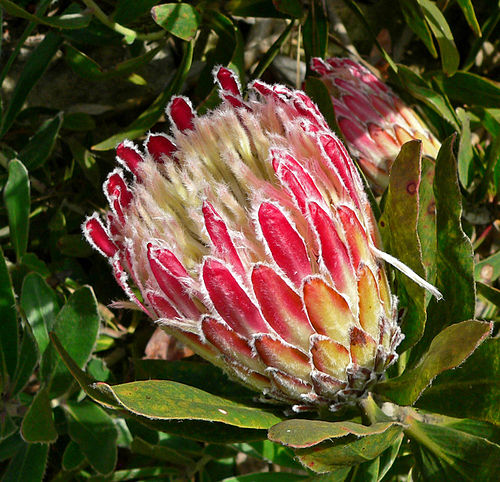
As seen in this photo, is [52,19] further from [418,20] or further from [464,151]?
[464,151]

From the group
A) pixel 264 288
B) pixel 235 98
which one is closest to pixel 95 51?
pixel 235 98

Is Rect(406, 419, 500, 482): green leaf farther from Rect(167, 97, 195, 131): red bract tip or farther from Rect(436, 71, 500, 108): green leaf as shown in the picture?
Rect(436, 71, 500, 108): green leaf

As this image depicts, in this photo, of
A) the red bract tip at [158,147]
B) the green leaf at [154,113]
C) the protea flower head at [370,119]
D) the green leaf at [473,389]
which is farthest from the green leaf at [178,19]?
the green leaf at [473,389]

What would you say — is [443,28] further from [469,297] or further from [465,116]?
[469,297]

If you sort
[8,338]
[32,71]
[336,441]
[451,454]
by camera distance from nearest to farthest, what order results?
[336,441] < [451,454] < [8,338] < [32,71]

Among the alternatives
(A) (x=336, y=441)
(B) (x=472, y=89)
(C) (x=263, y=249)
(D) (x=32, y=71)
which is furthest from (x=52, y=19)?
(A) (x=336, y=441)

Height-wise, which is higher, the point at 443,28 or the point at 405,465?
the point at 443,28
